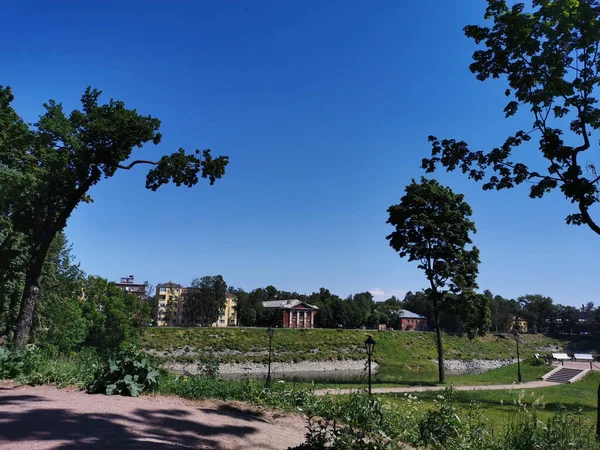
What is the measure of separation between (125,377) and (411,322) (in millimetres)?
100067

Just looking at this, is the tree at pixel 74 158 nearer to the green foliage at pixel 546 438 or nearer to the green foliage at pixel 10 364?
the green foliage at pixel 10 364

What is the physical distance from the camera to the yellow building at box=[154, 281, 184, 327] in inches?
3646

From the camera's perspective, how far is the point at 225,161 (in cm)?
1482

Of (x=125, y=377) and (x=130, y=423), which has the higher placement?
(x=125, y=377)

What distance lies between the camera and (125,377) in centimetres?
786

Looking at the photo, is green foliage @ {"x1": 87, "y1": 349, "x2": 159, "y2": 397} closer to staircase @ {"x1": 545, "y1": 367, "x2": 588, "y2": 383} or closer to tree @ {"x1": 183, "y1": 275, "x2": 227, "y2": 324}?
staircase @ {"x1": 545, "y1": 367, "x2": 588, "y2": 383}

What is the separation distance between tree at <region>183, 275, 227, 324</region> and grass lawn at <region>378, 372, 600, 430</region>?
2344 inches

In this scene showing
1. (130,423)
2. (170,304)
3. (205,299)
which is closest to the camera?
(130,423)

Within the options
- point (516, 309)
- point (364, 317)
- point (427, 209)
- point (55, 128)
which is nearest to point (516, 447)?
point (55, 128)

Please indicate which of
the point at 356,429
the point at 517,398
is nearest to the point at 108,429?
the point at 356,429

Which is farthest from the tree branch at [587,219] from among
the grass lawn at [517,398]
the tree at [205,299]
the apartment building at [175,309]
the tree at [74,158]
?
the apartment building at [175,309]

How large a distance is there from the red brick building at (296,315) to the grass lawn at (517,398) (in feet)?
206

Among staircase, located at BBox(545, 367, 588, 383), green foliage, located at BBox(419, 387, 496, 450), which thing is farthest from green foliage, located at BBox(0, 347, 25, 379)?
staircase, located at BBox(545, 367, 588, 383)

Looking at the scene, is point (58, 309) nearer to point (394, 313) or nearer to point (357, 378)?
point (357, 378)
